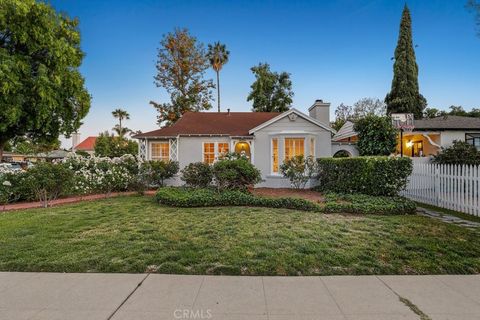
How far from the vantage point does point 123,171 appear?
1318 cm

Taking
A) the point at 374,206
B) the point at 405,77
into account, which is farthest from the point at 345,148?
the point at 405,77

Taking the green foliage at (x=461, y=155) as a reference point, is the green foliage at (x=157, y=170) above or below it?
below

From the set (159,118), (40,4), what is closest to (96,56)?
(40,4)

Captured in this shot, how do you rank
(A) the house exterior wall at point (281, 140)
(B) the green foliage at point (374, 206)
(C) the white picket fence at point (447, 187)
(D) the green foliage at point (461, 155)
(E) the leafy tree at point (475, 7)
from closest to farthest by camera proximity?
(E) the leafy tree at point (475, 7)
(C) the white picket fence at point (447, 187)
(B) the green foliage at point (374, 206)
(D) the green foliage at point (461, 155)
(A) the house exterior wall at point (281, 140)

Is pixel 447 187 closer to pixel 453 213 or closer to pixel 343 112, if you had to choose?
pixel 453 213

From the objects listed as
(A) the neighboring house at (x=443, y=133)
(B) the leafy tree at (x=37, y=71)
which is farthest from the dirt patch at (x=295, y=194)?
(B) the leafy tree at (x=37, y=71)

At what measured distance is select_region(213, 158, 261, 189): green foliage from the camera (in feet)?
32.6

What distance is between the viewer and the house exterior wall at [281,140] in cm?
1374

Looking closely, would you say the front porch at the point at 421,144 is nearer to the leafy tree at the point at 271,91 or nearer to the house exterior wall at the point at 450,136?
the house exterior wall at the point at 450,136

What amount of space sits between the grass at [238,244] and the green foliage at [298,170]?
4989 millimetres

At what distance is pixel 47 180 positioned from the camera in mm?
9289

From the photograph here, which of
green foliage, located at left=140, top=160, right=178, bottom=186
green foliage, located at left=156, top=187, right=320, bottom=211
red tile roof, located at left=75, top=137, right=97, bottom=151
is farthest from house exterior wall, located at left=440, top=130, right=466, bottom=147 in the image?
red tile roof, located at left=75, top=137, right=97, bottom=151

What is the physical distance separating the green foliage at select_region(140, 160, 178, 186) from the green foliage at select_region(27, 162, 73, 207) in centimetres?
397

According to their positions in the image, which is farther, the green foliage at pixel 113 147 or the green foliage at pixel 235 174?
the green foliage at pixel 113 147
